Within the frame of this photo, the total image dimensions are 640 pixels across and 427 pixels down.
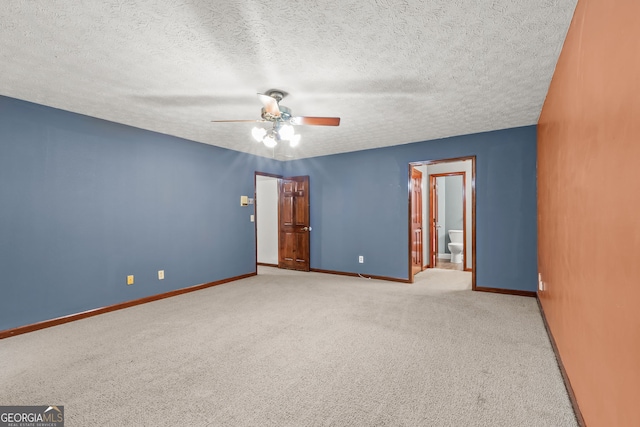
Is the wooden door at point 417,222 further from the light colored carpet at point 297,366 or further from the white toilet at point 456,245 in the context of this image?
the light colored carpet at point 297,366

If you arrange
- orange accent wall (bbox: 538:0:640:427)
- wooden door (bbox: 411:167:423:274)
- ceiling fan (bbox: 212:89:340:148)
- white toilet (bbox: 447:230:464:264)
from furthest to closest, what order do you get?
white toilet (bbox: 447:230:464:264) → wooden door (bbox: 411:167:423:274) → ceiling fan (bbox: 212:89:340:148) → orange accent wall (bbox: 538:0:640:427)

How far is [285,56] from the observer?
7.29 ft

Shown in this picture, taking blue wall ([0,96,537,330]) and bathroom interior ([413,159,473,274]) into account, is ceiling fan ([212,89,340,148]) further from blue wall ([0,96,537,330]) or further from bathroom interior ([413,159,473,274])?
bathroom interior ([413,159,473,274])

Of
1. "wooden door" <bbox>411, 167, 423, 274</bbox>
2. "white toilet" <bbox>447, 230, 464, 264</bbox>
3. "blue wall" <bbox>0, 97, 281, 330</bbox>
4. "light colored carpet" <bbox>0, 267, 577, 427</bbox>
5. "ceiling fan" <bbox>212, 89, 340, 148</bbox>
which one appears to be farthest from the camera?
"white toilet" <bbox>447, 230, 464, 264</bbox>

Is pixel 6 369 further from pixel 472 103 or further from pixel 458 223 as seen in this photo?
pixel 458 223

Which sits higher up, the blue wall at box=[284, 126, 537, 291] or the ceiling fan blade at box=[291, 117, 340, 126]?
the ceiling fan blade at box=[291, 117, 340, 126]

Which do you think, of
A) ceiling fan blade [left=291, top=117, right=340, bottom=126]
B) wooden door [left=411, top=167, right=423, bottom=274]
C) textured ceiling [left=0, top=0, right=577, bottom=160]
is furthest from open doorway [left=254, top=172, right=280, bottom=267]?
ceiling fan blade [left=291, top=117, right=340, bottom=126]

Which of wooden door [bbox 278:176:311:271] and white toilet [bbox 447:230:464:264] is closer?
wooden door [bbox 278:176:311:271]

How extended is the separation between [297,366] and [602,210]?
2.08 m

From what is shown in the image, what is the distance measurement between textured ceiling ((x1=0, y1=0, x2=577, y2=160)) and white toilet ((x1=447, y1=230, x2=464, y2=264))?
3.92 metres

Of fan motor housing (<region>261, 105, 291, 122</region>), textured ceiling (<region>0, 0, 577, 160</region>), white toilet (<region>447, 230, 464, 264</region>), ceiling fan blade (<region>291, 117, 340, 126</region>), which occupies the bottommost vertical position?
white toilet (<region>447, 230, 464, 264</region>)

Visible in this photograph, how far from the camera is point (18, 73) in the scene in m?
2.47

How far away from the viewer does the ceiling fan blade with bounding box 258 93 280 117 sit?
8.32ft

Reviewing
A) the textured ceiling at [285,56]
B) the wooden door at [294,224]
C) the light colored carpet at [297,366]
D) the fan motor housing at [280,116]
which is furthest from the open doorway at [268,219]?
the fan motor housing at [280,116]
